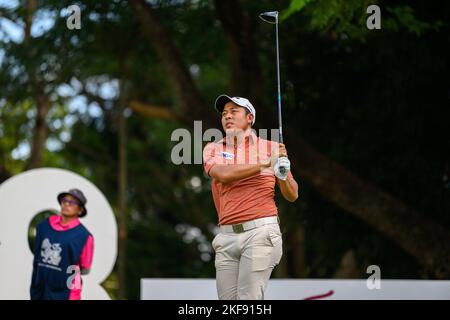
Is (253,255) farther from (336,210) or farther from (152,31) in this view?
(336,210)

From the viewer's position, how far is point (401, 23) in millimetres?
13969

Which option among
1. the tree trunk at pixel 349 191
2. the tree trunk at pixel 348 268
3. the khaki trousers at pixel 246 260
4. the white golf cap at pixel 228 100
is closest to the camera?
the khaki trousers at pixel 246 260

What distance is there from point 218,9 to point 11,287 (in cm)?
541

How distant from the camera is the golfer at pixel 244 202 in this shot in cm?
648

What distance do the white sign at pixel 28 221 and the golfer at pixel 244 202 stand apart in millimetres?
5145

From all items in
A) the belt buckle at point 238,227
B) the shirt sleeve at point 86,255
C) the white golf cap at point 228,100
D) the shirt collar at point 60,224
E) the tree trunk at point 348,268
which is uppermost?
the white golf cap at point 228,100

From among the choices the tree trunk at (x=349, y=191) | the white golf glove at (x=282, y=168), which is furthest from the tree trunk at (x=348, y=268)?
the white golf glove at (x=282, y=168)

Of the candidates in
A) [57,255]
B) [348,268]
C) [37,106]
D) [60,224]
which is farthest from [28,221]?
[37,106]

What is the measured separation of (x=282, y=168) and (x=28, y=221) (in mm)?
6837

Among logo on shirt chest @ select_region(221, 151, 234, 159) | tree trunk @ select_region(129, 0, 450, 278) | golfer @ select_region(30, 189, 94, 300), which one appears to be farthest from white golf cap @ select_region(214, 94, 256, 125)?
tree trunk @ select_region(129, 0, 450, 278)

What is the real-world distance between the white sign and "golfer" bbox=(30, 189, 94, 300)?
987mm

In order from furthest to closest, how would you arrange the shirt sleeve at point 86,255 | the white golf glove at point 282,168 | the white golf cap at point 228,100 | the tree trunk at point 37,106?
the tree trunk at point 37,106 < the shirt sleeve at point 86,255 < the white golf cap at point 228,100 < the white golf glove at point 282,168

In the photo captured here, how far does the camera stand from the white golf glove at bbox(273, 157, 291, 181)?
20.5 feet

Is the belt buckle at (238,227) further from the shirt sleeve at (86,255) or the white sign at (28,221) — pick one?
the white sign at (28,221)
